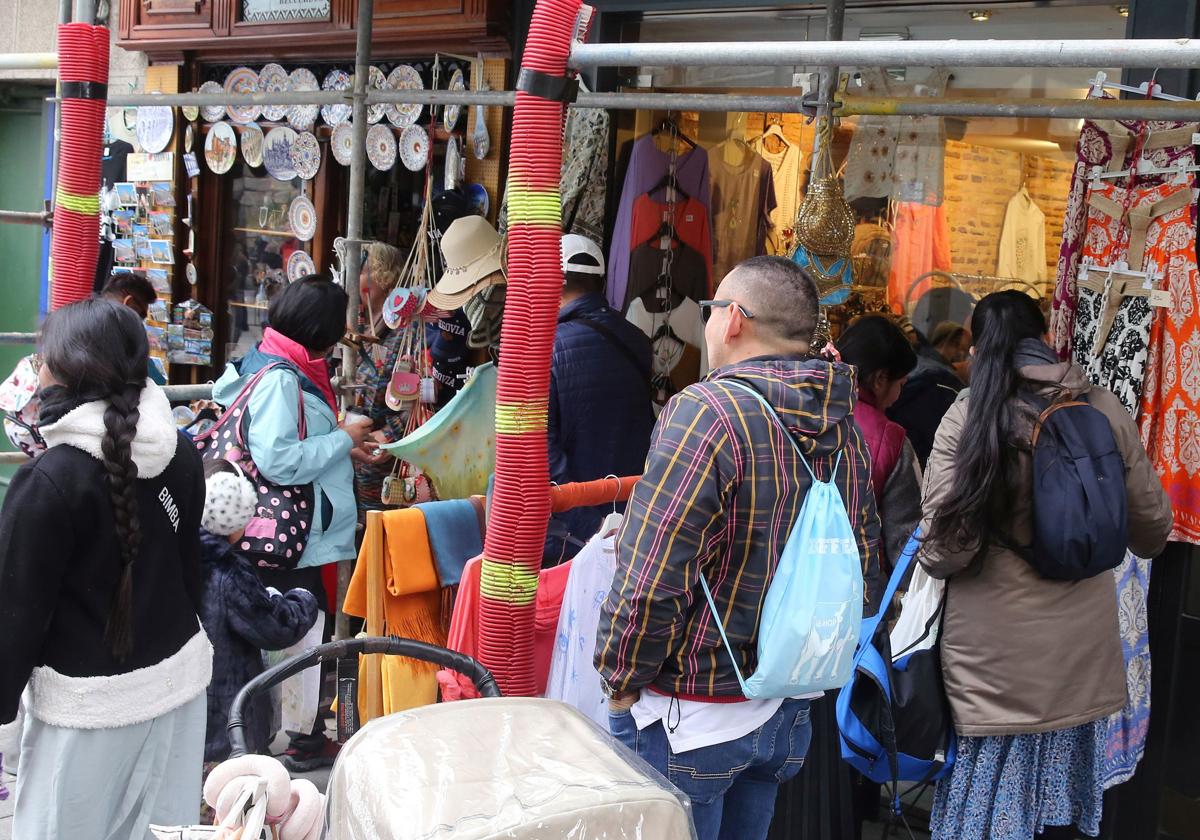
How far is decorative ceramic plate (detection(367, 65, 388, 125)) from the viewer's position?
19.4 feet

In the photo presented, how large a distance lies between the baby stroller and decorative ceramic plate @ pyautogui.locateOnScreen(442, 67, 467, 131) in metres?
4.28

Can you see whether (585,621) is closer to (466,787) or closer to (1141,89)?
(466,787)

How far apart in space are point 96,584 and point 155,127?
4.92m

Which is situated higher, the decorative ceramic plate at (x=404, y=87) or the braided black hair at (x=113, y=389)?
the decorative ceramic plate at (x=404, y=87)

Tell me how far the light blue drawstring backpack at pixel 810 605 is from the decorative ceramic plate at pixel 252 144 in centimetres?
488

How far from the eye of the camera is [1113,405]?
3316mm

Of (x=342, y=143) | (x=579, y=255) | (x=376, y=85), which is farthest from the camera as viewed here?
(x=342, y=143)

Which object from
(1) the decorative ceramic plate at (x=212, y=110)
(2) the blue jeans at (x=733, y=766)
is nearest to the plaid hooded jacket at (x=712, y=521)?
(2) the blue jeans at (x=733, y=766)

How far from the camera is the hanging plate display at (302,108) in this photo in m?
6.31

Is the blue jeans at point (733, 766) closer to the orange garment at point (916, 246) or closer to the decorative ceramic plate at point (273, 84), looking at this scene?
the orange garment at point (916, 246)

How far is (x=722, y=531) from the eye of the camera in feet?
7.74

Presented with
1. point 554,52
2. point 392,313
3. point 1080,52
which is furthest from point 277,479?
point 1080,52

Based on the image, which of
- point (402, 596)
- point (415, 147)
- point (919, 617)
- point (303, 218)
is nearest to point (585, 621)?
point (402, 596)

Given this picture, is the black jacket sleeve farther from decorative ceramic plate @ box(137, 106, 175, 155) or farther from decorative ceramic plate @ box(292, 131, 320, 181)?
decorative ceramic plate @ box(137, 106, 175, 155)
